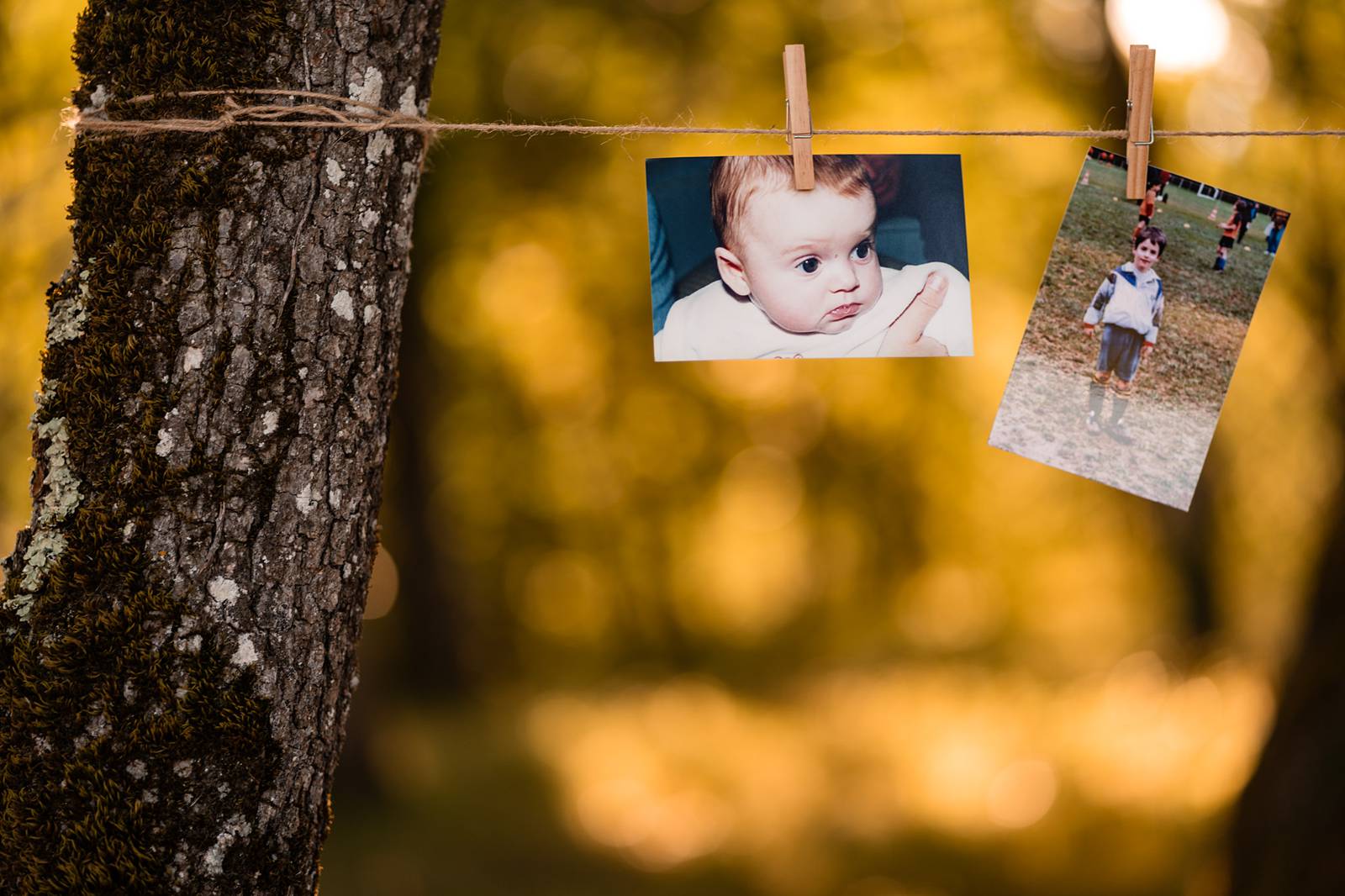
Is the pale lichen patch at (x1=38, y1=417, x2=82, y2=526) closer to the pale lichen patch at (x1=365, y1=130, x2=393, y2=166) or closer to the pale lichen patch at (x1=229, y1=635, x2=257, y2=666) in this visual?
the pale lichen patch at (x1=229, y1=635, x2=257, y2=666)

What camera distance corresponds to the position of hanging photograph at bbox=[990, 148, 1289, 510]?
1473mm

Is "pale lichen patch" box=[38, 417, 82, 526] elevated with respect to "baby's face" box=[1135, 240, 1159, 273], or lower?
lower

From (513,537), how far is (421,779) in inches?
157

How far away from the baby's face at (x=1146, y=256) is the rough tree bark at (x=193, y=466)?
45.8 inches

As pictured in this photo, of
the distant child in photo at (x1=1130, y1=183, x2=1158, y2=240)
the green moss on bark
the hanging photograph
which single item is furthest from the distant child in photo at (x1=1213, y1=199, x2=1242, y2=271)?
the green moss on bark

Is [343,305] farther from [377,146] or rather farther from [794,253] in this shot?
[794,253]

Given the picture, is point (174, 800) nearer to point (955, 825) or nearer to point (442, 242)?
point (955, 825)

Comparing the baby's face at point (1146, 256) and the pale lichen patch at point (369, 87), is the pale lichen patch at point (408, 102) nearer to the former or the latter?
the pale lichen patch at point (369, 87)

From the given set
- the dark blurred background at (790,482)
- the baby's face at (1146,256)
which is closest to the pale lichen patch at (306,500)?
the baby's face at (1146,256)

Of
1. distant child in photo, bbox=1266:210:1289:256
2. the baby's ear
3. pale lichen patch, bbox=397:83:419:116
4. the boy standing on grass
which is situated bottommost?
the boy standing on grass

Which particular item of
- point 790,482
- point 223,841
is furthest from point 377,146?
point 790,482

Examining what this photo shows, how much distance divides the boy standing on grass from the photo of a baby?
249 millimetres

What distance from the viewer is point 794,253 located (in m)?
1.40

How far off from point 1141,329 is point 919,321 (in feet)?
1.26
